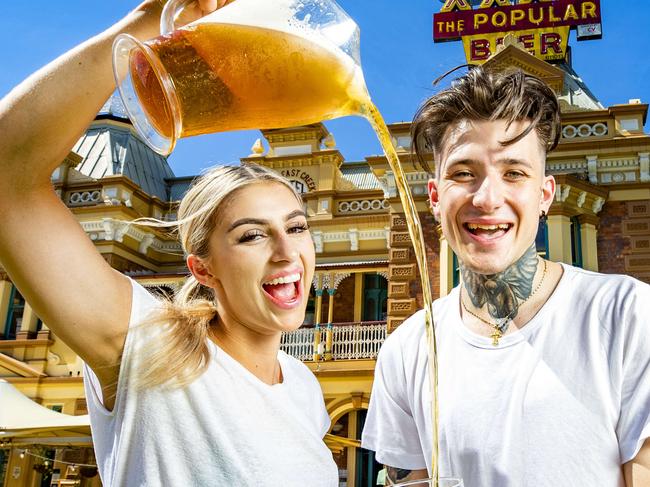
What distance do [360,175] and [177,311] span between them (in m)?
19.2

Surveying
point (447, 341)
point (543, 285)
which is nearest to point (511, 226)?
point (543, 285)

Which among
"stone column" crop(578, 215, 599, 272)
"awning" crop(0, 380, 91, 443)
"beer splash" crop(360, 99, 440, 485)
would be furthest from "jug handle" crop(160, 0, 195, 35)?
"stone column" crop(578, 215, 599, 272)

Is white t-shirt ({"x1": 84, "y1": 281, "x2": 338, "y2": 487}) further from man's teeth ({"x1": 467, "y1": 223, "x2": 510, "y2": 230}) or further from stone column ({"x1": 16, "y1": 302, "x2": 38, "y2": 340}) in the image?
stone column ({"x1": 16, "y1": 302, "x2": 38, "y2": 340})

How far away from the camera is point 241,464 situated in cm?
169

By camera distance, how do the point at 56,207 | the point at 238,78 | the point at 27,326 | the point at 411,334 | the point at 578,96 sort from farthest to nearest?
1. the point at 27,326
2. the point at 578,96
3. the point at 411,334
4. the point at 238,78
5. the point at 56,207

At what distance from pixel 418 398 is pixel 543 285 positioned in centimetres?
54

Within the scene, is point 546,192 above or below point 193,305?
above

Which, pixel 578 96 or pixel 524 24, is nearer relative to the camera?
pixel 578 96

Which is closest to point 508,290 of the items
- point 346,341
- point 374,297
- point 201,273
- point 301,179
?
point 201,273

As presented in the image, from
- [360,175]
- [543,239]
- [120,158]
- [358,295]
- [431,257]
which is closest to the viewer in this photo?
[543,239]

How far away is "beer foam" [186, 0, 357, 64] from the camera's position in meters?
1.59

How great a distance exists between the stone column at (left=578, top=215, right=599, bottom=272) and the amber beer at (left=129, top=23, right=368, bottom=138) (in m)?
12.3

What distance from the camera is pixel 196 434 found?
1695mm

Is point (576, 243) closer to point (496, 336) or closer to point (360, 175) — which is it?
point (360, 175)
